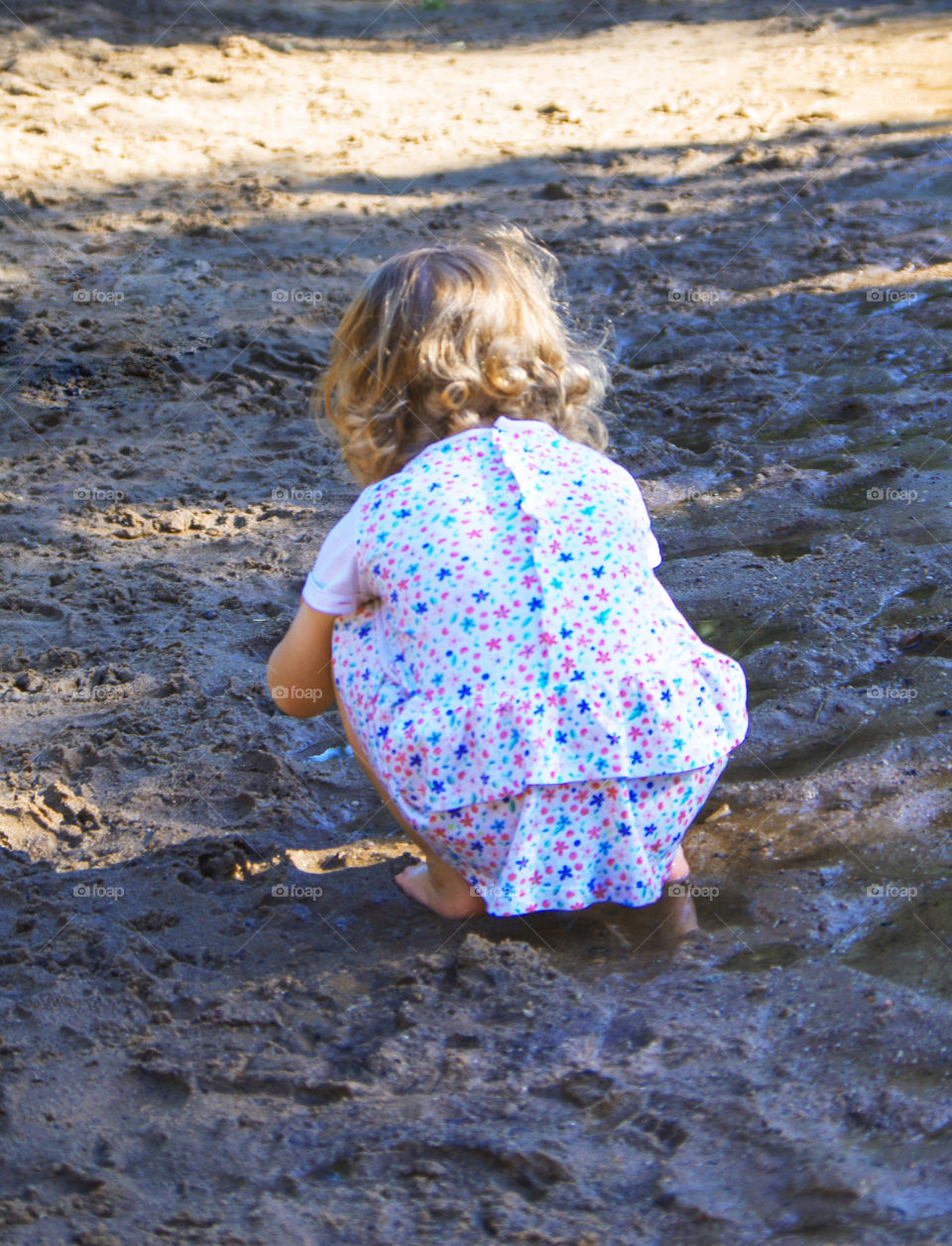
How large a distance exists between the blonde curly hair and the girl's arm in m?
0.27

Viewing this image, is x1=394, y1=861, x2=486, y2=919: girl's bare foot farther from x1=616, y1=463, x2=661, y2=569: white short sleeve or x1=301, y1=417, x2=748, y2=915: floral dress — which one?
x1=616, y1=463, x2=661, y2=569: white short sleeve

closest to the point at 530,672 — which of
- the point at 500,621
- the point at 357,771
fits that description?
the point at 500,621

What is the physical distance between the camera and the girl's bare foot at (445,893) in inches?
78.7

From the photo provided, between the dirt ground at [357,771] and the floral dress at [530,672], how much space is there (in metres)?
0.20

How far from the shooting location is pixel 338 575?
1.87 m

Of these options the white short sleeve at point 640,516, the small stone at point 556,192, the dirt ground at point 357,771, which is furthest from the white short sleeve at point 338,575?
the small stone at point 556,192

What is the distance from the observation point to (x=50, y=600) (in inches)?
122

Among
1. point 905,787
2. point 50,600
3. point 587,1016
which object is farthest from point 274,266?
point 587,1016

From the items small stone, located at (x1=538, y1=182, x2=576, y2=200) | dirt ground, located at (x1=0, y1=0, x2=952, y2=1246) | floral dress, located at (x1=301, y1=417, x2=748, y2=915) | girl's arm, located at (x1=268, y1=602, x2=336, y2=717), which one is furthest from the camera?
small stone, located at (x1=538, y1=182, x2=576, y2=200)

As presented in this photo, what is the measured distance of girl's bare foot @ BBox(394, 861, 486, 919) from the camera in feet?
6.56

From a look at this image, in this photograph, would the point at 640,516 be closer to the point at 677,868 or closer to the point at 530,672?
the point at 530,672

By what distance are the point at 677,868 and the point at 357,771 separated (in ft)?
2.64

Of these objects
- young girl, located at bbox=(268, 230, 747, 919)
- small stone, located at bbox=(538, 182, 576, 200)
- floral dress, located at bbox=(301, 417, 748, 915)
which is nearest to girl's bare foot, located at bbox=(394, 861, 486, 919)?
young girl, located at bbox=(268, 230, 747, 919)

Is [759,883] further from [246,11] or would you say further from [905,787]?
[246,11]
